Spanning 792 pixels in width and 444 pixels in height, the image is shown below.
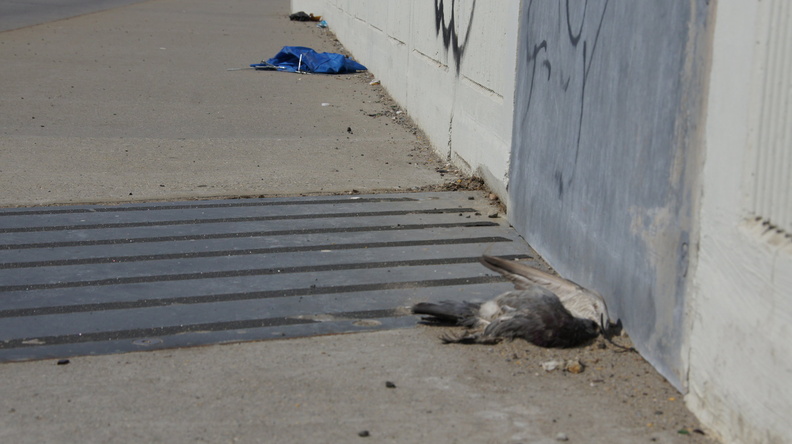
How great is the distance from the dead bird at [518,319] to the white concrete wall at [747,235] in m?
0.73

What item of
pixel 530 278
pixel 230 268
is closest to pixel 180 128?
pixel 230 268

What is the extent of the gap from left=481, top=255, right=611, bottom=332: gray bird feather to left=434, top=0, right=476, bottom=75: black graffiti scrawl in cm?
288

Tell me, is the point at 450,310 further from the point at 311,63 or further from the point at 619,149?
the point at 311,63

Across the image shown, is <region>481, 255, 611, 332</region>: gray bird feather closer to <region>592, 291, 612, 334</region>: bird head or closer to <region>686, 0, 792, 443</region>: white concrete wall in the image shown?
<region>592, 291, 612, 334</region>: bird head

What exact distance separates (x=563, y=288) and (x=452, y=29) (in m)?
3.73

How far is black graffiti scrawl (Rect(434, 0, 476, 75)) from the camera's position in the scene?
6.89 metres

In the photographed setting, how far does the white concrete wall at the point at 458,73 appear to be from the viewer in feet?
19.4

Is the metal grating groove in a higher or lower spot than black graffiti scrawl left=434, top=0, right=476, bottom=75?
lower

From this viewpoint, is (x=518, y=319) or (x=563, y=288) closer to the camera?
(x=518, y=319)

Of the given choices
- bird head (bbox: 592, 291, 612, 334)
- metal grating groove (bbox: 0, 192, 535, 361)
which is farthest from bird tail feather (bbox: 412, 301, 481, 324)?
bird head (bbox: 592, 291, 612, 334)

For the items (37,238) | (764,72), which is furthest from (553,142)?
(37,238)

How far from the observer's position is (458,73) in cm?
716

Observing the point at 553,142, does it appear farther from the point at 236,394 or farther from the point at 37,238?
the point at 37,238

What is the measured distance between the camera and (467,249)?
5.21 m
